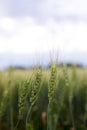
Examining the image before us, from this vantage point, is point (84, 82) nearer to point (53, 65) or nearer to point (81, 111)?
point (81, 111)

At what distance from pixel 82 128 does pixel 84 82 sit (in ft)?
12.3

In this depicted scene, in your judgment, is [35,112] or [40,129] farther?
[35,112]

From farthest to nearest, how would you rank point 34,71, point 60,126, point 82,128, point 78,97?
1. point 78,97
2. point 60,126
3. point 82,128
4. point 34,71

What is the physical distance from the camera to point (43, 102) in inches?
237

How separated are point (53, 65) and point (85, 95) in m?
5.29

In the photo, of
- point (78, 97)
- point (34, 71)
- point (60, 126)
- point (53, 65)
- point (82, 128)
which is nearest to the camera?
point (34, 71)

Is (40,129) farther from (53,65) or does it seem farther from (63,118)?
(53,65)

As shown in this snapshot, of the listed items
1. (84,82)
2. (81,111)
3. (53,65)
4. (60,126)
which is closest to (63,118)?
(60,126)

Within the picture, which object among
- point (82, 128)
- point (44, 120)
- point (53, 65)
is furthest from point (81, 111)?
point (53, 65)

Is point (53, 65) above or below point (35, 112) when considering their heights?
above

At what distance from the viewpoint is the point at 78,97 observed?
23.2ft

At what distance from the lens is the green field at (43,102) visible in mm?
1887

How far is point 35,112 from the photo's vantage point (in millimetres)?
5336

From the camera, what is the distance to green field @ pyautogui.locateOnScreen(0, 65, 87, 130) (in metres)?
1.89
